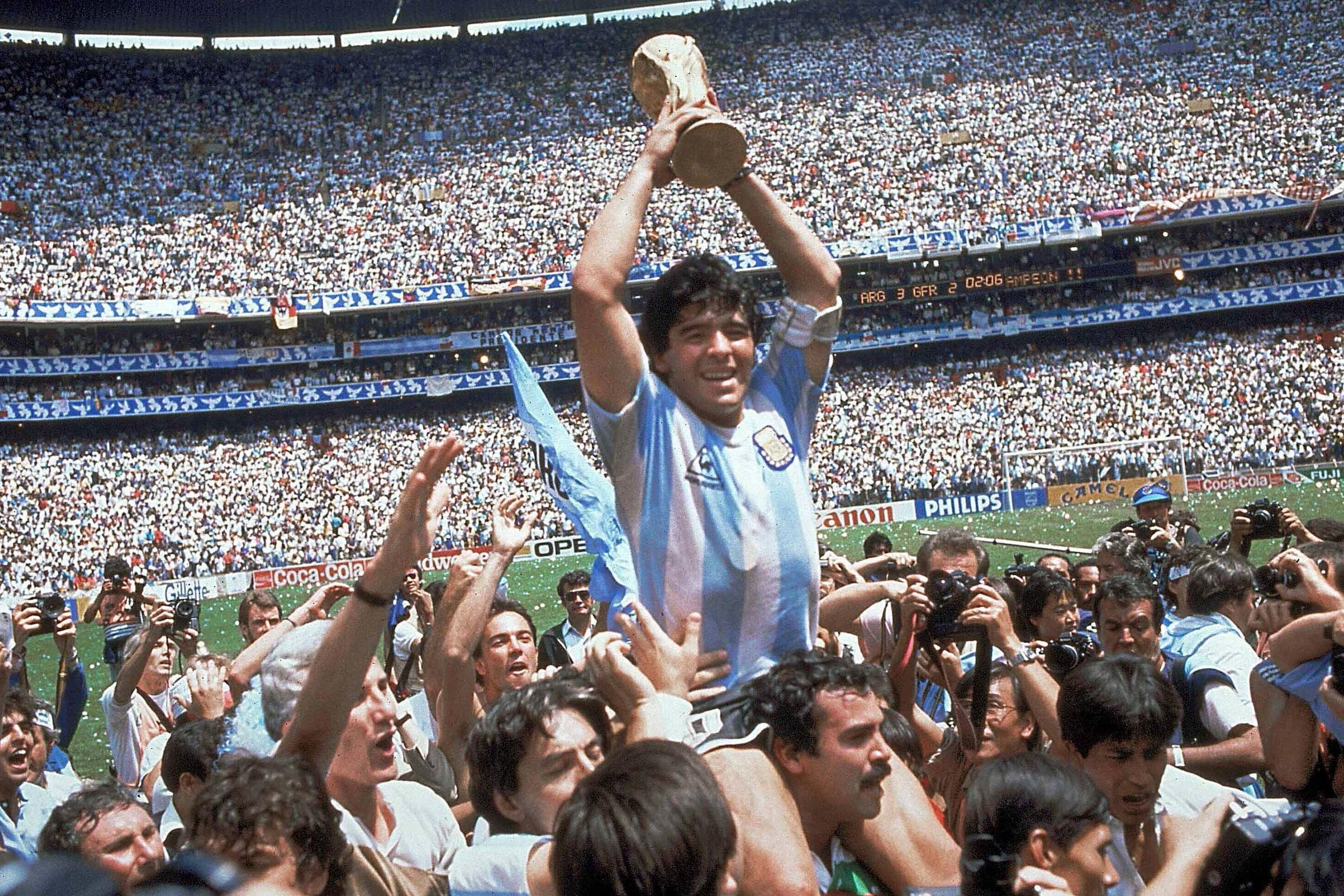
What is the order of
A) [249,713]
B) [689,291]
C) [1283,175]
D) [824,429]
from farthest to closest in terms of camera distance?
[1283,175] → [824,429] → [249,713] → [689,291]

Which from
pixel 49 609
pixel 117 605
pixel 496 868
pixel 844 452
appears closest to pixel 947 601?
pixel 496 868

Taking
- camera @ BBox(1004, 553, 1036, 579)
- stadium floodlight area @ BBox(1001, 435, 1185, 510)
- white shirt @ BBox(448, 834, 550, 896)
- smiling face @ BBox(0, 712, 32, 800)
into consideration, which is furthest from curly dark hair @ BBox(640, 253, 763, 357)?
stadium floodlight area @ BBox(1001, 435, 1185, 510)

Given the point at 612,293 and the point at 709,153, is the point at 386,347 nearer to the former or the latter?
the point at 709,153

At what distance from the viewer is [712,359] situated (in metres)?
3.21

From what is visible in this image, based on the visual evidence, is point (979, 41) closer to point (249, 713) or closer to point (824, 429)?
point (824, 429)

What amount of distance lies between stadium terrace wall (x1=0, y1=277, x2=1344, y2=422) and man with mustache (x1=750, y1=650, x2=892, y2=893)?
141 ft

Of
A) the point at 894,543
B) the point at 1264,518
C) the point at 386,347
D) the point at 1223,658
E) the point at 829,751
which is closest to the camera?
the point at 829,751

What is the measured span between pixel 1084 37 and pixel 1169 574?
4929 centimetres

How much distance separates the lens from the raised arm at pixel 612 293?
121 inches

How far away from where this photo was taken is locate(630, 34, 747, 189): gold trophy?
329cm

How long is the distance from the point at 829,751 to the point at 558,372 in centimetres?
4573

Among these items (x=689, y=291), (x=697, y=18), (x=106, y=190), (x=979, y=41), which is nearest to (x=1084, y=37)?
(x=979, y=41)

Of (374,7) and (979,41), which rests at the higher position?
(374,7)

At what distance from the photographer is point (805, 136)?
4972cm
